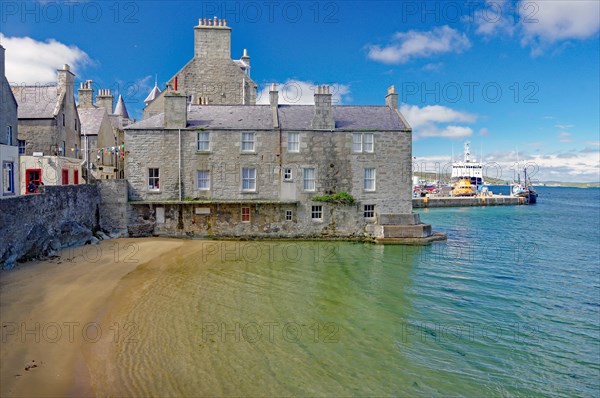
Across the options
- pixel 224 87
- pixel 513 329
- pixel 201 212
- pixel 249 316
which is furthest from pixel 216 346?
pixel 224 87

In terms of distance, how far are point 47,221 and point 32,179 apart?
8418mm

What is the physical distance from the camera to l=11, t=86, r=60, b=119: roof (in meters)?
28.9

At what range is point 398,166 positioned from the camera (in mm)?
26609

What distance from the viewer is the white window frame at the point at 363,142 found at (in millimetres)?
26391

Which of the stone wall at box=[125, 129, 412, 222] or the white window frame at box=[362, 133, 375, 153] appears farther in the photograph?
the white window frame at box=[362, 133, 375, 153]

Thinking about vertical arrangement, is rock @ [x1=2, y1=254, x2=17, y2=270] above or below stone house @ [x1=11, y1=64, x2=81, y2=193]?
below

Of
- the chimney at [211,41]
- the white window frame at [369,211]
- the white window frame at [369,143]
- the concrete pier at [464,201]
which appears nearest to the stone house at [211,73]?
the chimney at [211,41]

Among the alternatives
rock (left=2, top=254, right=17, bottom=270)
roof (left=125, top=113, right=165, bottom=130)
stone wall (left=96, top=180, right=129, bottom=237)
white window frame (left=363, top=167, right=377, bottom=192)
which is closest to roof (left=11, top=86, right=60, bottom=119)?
roof (left=125, top=113, right=165, bottom=130)

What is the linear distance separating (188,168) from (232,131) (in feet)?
12.7

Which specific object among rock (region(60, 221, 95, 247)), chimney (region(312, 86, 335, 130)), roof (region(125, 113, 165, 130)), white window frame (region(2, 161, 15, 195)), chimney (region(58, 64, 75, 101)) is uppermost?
chimney (region(58, 64, 75, 101))

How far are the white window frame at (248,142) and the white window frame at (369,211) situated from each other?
8903 millimetres

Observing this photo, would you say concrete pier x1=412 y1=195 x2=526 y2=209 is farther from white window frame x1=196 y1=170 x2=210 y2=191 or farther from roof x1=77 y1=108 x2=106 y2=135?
roof x1=77 y1=108 x2=106 y2=135

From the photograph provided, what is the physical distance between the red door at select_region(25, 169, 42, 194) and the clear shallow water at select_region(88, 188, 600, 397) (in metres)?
11.7

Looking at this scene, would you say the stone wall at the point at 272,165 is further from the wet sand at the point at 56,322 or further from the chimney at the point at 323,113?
the wet sand at the point at 56,322
